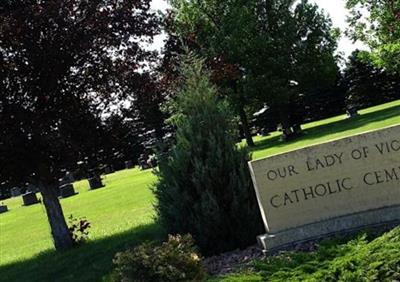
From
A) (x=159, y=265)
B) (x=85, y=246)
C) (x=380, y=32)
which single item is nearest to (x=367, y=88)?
(x=380, y=32)

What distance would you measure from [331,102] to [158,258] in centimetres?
5115

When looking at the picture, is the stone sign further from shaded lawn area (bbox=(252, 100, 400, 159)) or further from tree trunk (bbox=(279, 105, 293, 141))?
tree trunk (bbox=(279, 105, 293, 141))

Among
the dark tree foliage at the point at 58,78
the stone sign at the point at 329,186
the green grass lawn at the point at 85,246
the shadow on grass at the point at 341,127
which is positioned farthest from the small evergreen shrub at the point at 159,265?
the shadow on grass at the point at 341,127

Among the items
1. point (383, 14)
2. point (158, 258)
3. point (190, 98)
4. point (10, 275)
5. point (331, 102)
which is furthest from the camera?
point (331, 102)

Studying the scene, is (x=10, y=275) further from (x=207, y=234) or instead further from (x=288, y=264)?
(x=288, y=264)

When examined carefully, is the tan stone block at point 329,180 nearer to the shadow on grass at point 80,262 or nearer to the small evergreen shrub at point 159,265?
the small evergreen shrub at point 159,265

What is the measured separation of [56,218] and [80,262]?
2416 millimetres

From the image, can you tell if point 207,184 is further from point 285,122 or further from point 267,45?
point 267,45

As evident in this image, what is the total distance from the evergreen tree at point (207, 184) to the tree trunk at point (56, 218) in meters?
4.48

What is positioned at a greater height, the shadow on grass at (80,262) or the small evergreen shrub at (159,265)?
the small evergreen shrub at (159,265)

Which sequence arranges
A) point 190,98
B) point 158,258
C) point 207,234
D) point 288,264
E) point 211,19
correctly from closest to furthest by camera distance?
point 158,258
point 288,264
point 207,234
point 190,98
point 211,19

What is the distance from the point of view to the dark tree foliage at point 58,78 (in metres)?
11.2

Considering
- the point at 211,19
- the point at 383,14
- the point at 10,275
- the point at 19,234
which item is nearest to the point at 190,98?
the point at 10,275

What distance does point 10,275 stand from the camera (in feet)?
37.4
